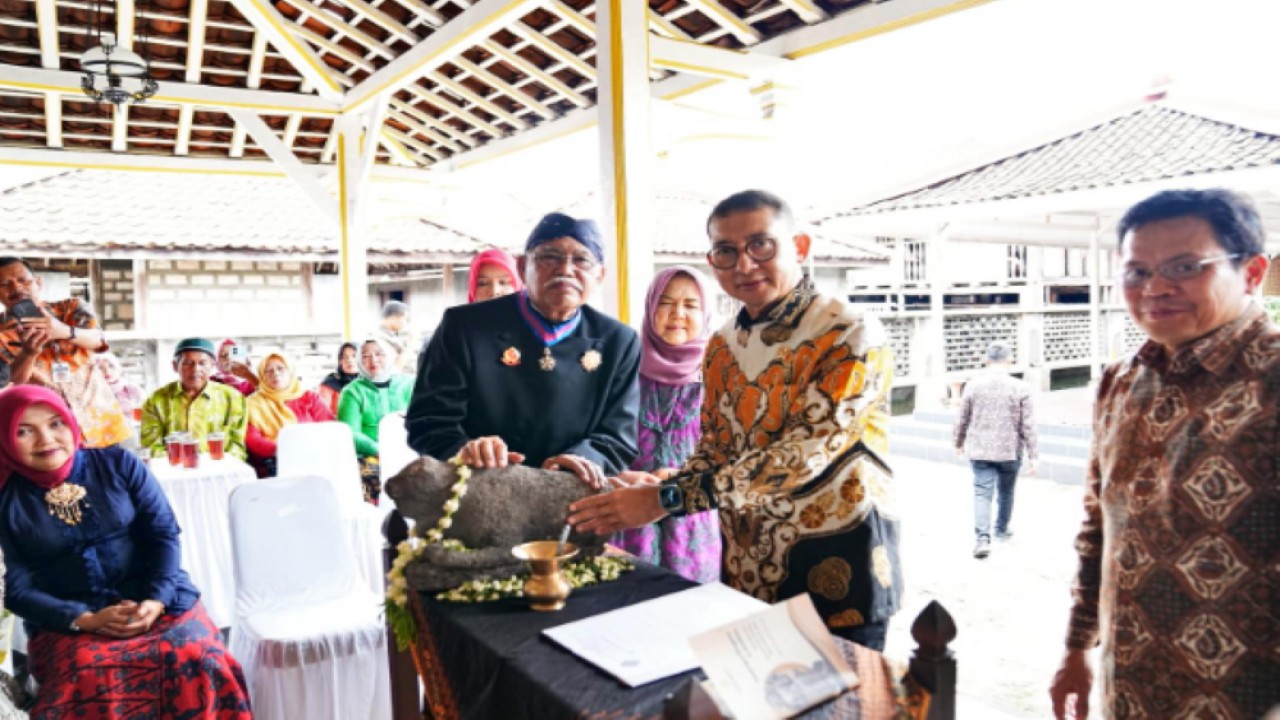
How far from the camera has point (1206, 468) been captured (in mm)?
1343

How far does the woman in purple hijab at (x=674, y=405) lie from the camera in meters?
2.50

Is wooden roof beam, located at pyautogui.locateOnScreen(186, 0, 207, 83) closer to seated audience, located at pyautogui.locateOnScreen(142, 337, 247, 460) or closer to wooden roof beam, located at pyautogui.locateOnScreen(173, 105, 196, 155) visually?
wooden roof beam, located at pyautogui.locateOnScreen(173, 105, 196, 155)

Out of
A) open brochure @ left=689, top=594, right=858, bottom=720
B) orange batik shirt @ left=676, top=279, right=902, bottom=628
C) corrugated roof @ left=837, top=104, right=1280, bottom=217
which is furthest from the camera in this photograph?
corrugated roof @ left=837, top=104, right=1280, bottom=217

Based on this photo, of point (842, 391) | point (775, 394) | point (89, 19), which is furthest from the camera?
point (89, 19)

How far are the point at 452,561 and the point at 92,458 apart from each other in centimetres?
187

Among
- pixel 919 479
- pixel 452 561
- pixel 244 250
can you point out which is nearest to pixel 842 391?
pixel 452 561

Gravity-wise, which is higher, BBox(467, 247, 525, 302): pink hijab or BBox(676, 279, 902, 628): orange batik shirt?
BBox(467, 247, 525, 302): pink hijab

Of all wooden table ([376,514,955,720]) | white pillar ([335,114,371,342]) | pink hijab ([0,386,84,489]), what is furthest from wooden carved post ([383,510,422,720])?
white pillar ([335,114,371,342])

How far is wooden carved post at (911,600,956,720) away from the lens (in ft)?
3.80

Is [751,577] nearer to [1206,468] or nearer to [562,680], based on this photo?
[562,680]

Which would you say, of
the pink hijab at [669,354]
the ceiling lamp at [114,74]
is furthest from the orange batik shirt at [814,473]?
the ceiling lamp at [114,74]

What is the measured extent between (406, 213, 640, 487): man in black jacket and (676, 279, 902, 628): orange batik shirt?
0.49m

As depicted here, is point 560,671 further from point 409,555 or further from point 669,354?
point 669,354

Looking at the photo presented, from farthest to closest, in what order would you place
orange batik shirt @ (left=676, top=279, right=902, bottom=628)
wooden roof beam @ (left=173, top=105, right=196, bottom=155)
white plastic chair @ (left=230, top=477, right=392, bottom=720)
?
1. wooden roof beam @ (left=173, top=105, right=196, bottom=155)
2. white plastic chair @ (left=230, top=477, right=392, bottom=720)
3. orange batik shirt @ (left=676, top=279, right=902, bottom=628)
